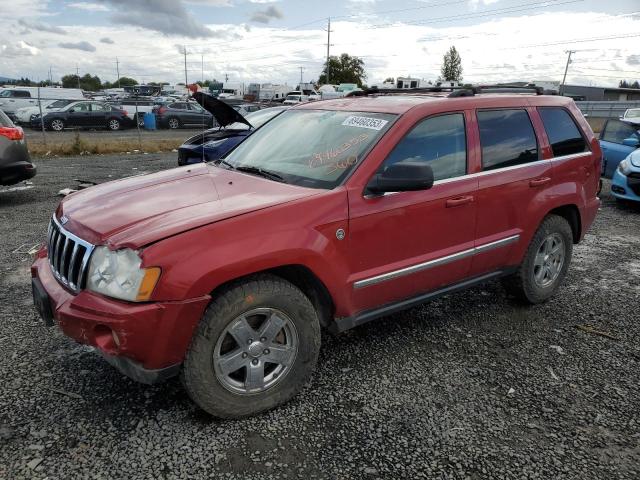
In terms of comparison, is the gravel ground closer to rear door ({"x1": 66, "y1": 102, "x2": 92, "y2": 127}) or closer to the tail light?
the tail light

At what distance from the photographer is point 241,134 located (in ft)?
29.6

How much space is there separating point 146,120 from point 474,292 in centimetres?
2494

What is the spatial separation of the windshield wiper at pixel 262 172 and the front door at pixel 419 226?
555 millimetres

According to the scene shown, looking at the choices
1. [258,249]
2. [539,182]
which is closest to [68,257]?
[258,249]

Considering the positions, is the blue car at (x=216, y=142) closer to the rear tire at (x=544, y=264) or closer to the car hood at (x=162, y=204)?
the car hood at (x=162, y=204)

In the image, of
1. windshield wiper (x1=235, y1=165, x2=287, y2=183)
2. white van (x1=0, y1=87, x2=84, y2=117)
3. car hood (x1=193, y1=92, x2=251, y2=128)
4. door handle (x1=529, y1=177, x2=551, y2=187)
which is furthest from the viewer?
white van (x1=0, y1=87, x2=84, y2=117)

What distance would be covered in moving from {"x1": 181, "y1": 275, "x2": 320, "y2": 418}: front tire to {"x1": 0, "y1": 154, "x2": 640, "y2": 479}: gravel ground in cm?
15

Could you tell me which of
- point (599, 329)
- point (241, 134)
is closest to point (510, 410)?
point (599, 329)

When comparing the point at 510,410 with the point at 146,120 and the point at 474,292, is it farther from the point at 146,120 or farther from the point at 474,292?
the point at 146,120

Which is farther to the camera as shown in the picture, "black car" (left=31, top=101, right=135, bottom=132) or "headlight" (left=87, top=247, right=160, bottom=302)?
"black car" (left=31, top=101, right=135, bottom=132)

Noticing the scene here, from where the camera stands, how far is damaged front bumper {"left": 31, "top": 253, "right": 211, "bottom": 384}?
94.2 inches

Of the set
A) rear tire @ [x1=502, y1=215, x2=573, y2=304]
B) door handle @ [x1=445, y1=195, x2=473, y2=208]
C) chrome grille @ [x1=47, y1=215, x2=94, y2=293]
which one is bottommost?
rear tire @ [x1=502, y1=215, x2=573, y2=304]

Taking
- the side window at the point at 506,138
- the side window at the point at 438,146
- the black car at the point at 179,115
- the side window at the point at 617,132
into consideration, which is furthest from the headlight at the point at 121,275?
the black car at the point at 179,115

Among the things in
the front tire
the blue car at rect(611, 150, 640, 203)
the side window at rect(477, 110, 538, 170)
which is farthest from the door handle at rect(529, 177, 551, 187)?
the blue car at rect(611, 150, 640, 203)
